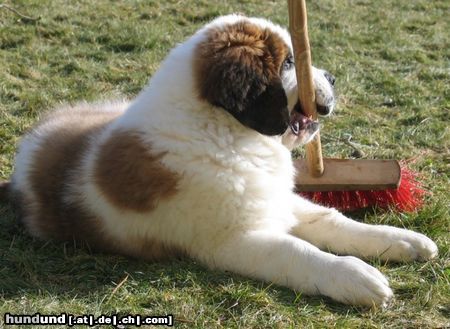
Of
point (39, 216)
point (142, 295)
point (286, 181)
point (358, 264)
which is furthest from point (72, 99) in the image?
point (358, 264)

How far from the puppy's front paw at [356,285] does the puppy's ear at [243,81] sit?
0.76 metres

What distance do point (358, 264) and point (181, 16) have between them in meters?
5.82

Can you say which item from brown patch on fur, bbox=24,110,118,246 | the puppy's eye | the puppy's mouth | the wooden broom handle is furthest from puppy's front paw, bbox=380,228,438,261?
brown patch on fur, bbox=24,110,118,246

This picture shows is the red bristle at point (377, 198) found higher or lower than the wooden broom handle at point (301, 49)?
lower

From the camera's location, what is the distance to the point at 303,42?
3539mm

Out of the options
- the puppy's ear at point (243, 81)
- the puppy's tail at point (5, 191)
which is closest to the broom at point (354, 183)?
the puppy's ear at point (243, 81)

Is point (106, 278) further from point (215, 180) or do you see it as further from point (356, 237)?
point (356, 237)

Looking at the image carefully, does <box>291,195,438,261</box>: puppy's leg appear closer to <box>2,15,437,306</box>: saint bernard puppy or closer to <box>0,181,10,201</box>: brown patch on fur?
<box>2,15,437,306</box>: saint bernard puppy

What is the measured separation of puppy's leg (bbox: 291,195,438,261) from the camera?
344 centimetres

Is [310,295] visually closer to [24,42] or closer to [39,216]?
[39,216]

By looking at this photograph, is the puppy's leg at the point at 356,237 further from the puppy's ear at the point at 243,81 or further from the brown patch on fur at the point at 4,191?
the brown patch on fur at the point at 4,191

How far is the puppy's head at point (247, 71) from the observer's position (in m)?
3.21

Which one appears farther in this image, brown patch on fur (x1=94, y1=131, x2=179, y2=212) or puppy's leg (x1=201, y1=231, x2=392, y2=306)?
brown patch on fur (x1=94, y1=131, x2=179, y2=212)

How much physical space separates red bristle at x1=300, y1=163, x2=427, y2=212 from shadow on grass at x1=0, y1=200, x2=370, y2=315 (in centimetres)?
120
